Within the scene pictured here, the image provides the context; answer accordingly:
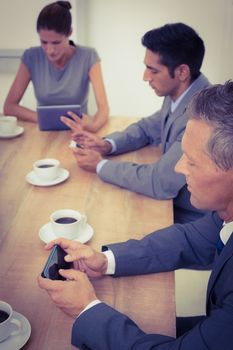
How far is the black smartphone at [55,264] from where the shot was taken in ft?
3.66

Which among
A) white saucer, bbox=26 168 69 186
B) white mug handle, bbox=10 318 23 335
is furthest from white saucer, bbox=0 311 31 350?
white saucer, bbox=26 168 69 186

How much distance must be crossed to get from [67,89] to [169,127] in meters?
0.99

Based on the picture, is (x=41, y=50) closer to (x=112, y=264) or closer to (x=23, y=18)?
(x=23, y=18)

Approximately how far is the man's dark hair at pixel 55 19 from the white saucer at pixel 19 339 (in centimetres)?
178

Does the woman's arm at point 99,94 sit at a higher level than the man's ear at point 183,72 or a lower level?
lower

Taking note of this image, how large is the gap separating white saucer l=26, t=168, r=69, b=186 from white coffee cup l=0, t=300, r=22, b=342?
72 cm

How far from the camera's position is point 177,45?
1.89 metres

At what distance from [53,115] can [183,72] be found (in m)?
0.68

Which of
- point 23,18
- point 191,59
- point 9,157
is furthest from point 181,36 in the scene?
point 23,18

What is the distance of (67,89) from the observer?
8.89ft

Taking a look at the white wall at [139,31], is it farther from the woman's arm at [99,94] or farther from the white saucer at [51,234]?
the white saucer at [51,234]

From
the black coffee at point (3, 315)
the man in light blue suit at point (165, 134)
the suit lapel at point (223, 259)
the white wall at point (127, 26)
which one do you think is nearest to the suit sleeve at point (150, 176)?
the man in light blue suit at point (165, 134)

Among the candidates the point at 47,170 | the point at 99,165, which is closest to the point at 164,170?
the point at 99,165

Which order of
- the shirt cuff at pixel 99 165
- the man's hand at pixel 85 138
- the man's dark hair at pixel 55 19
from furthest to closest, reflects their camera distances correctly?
the man's dark hair at pixel 55 19
the man's hand at pixel 85 138
the shirt cuff at pixel 99 165
